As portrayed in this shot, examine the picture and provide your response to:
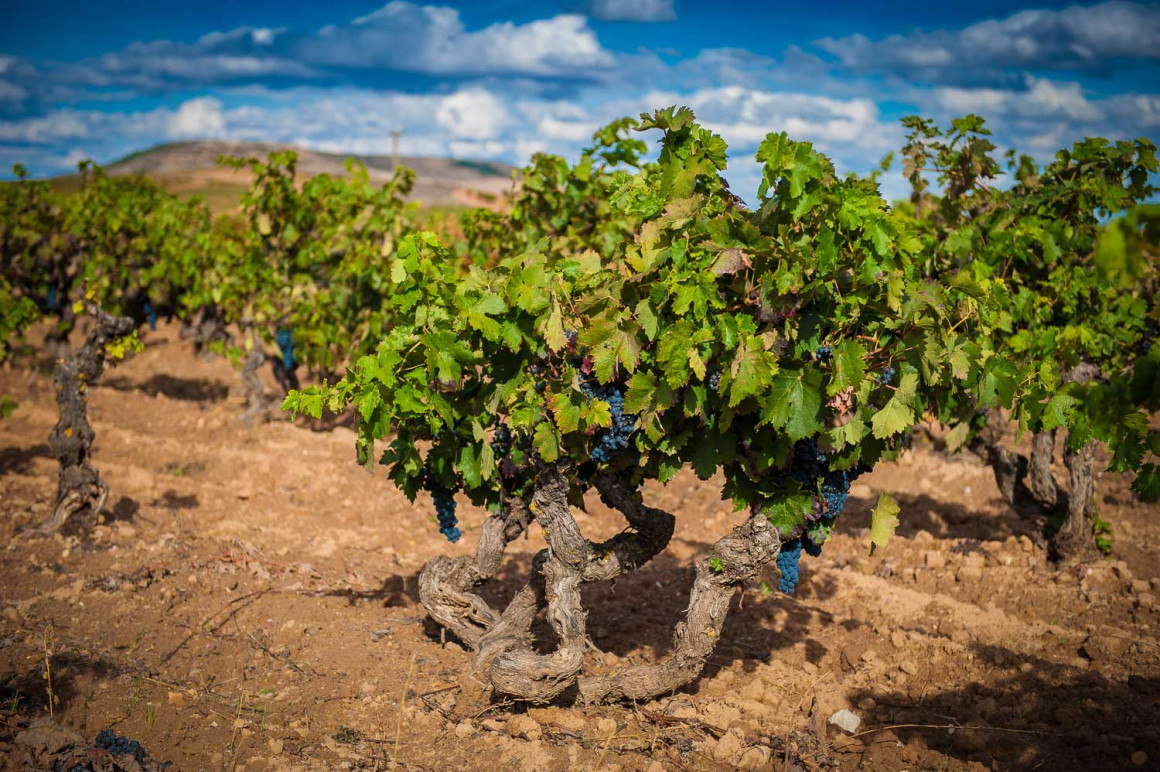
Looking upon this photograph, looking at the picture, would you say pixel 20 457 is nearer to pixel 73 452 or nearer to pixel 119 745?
pixel 73 452

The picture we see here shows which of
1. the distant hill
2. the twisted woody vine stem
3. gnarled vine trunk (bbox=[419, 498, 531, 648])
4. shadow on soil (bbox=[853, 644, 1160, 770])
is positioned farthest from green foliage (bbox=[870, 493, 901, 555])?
the distant hill

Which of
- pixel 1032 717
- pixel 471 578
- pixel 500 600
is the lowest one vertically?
pixel 500 600

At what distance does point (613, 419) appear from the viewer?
4.27m

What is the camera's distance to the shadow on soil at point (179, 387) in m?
13.7

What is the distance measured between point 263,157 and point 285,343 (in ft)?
263

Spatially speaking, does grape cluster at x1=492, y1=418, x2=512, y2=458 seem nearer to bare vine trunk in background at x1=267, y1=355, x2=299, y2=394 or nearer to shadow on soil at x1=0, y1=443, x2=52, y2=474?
shadow on soil at x1=0, y1=443, x2=52, y2=474

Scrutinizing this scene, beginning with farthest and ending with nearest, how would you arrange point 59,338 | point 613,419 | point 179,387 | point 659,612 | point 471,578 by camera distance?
point 59,338 → point 179,387 → point 659,612 → point 471,578 → point 613,419

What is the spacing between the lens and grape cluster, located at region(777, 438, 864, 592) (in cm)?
441

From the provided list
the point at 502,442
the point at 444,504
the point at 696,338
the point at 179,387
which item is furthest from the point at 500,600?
the point at 179,387

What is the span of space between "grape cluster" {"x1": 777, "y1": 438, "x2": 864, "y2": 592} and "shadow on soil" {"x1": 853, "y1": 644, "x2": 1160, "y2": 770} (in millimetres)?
1055

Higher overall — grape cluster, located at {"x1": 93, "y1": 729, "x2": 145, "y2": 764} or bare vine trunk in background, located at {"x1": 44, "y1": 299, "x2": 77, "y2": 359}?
bare vine trunk in background, located at {"x1": 44, "y1": 299, "x2": 77, "y2": 359}

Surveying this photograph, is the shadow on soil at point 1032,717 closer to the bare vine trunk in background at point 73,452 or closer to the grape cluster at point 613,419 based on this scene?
the grape cluster at point 613,419

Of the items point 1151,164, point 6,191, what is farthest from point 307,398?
point 6,191

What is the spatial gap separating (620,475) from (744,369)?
4.64 ft
